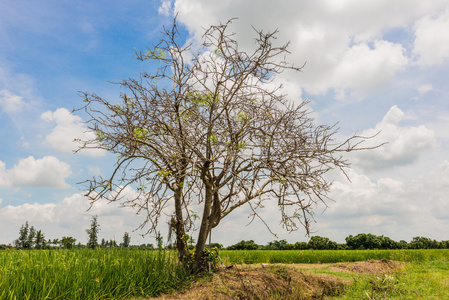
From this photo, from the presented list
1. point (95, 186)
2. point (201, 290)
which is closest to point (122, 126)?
point (95, 186)

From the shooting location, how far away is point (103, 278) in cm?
633

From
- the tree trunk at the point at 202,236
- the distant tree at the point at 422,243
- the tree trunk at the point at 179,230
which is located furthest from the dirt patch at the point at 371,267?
the distant tree at the point at 422,243

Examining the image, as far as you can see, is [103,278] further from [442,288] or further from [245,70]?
[442,288]

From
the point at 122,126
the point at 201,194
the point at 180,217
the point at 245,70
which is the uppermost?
the point at 245,70

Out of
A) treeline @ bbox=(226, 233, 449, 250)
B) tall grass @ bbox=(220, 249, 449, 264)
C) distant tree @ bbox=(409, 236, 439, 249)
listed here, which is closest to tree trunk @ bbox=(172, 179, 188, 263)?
tall grass @ bbox=(220, 249, 449, 264)

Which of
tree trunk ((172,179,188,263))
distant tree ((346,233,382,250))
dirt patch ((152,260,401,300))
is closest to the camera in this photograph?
dirt patch ((152,260,401,300))

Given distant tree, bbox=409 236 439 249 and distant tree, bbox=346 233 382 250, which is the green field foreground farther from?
distant tree, bbox=409 236 439 249

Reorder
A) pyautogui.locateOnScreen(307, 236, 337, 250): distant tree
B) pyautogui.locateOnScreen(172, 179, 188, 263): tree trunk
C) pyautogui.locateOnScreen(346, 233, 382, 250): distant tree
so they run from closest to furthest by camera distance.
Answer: pyautogui.locateOnScreen(172, 179, 188, 263): tree trunk
pyautogui.locateOnScreen(307, 236, 337, 250): distant tree
pyautogui.locateOnScreen(346, 233, 382, 250): distant tree

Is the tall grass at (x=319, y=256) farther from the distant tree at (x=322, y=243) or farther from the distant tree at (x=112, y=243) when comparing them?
the distant tree at (x=112, y=243)

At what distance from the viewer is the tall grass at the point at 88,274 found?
539 centimetres

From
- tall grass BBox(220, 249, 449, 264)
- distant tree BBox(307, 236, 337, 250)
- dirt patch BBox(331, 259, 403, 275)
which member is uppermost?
distant tree BBox(307, 236, 337, 250)

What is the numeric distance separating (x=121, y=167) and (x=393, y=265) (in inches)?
468

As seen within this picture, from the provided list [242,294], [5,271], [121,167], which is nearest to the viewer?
[5,271]

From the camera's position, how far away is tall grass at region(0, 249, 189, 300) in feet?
17.7
